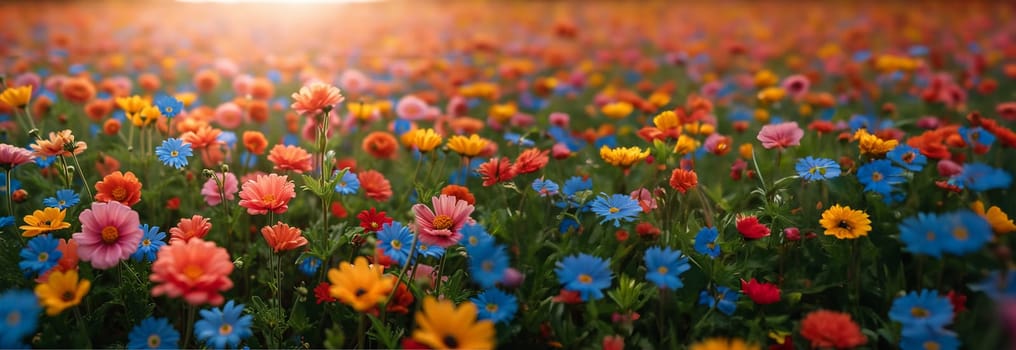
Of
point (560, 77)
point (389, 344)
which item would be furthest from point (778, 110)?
point (389, 344)

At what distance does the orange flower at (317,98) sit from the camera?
1.44 meters

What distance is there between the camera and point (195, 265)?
1067mm

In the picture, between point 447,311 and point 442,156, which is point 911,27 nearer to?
point 442,156

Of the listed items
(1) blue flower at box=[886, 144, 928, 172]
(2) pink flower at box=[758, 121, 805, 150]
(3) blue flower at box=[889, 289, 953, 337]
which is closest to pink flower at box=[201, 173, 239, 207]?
(2) pink flower at box=[758, 121, 805, 150]

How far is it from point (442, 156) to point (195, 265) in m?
1.48

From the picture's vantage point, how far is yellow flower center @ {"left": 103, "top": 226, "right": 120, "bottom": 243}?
120cm

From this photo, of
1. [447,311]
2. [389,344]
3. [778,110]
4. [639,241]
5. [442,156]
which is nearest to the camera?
[447,311]

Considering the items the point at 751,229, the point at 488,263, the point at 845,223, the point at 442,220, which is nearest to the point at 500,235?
the point at 442,220

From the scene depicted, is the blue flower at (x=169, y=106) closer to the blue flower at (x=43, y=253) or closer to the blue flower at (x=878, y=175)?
the blue flower at (x=43, y=253)

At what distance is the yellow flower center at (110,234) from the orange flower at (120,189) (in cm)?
20

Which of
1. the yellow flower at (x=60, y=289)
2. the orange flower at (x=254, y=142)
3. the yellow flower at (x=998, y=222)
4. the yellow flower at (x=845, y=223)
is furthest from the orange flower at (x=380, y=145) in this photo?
the yellow flower at (x=998, y=222)

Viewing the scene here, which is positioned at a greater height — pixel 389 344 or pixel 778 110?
pixel 389 344

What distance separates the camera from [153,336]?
1.25 m

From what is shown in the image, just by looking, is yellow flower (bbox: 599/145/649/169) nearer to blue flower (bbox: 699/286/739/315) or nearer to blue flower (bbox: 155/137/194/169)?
blue flower (bbox: 699/286/739/315)
